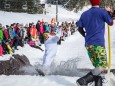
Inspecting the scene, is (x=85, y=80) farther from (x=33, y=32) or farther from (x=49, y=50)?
(x=33, y=32)

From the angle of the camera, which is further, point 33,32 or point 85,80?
point 33,32

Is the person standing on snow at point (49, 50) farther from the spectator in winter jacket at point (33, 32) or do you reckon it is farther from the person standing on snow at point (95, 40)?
the spectator in winter jacket at point (33, 32)

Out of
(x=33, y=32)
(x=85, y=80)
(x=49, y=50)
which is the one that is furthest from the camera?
(x=33, y=32)

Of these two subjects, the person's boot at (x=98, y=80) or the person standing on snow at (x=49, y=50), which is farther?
the person standing on snow at (x=49, y=50)

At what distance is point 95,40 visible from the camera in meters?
6.40

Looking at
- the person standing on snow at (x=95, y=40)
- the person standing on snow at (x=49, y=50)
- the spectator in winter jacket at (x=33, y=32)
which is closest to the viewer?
the person standing on snow at (x=95, y=40)

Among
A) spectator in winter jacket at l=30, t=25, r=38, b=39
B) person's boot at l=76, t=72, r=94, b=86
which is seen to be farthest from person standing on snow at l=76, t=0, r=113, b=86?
spectator in winter jacket at l=30, t=25, r=38, b=39

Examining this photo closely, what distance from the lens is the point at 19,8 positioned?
55.1 metres

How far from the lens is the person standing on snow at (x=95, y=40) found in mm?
6336

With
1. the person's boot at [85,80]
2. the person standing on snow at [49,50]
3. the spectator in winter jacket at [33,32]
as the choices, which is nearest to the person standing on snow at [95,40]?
the person's boot at [85,80]

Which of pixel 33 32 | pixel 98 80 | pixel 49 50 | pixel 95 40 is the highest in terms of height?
pixel 95 40

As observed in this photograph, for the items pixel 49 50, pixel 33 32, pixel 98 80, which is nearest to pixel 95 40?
pixel 98 80

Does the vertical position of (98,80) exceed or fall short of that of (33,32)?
it exceeds it

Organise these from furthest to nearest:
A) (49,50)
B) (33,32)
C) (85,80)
Result: (33,32), (49,50), (85,80)
